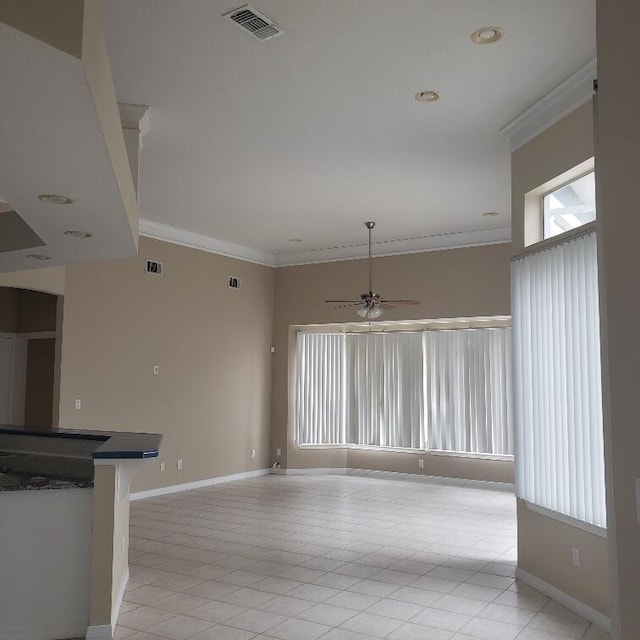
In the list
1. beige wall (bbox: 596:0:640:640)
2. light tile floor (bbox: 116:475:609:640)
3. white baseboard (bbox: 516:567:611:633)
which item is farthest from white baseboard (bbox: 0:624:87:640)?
beige wall (bbox: 596:0:640:640)

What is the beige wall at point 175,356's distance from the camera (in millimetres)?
7785

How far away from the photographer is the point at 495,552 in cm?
591

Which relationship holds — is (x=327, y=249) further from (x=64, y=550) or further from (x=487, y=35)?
(x=64, y=550)

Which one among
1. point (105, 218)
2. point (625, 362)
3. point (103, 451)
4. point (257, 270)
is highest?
point (257, 270)

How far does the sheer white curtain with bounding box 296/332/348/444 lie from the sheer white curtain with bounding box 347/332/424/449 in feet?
0.54

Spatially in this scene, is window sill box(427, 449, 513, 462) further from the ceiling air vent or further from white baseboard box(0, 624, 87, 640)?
the ceiling air vent

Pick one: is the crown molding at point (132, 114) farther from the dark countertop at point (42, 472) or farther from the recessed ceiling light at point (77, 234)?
the dark countertop at point (42, 472)

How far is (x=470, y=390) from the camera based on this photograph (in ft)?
31.3

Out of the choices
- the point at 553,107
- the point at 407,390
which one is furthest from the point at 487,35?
the point at 407,390

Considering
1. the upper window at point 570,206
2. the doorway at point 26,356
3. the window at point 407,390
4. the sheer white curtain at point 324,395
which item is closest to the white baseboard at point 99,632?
the upper window at point 570,206

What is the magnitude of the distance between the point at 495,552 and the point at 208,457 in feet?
15.6

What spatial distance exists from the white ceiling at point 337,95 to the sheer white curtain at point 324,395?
129 inches

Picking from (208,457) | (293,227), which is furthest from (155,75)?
(208,457)

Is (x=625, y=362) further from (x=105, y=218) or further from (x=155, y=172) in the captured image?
(x=155, y=172)
